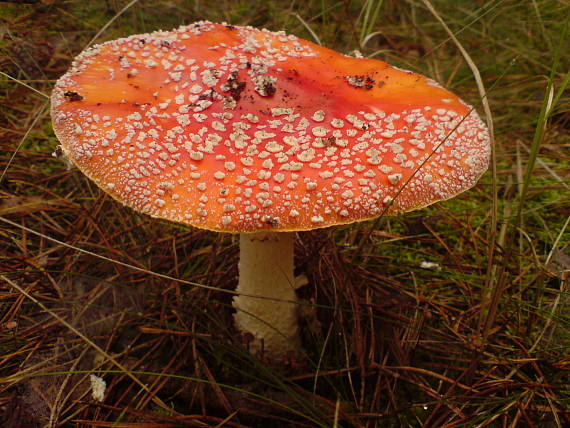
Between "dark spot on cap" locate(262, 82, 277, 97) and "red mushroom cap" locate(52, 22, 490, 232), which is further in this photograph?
"dark spot on cap" locate(262, 82, 277, 97)

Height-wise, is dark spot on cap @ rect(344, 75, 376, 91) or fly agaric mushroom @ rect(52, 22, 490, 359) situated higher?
dark spot on cap @ rect(344, 75, 376, 91)

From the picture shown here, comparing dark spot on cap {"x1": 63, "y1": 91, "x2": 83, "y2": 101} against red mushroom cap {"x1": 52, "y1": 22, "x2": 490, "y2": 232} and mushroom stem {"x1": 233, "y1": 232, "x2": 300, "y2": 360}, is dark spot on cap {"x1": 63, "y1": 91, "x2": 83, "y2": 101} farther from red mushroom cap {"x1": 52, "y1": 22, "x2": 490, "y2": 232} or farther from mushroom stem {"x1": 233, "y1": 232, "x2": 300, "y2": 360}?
mushroom stem {"x1": 233, "y1": 232, "x2": 300, "y2": 360}

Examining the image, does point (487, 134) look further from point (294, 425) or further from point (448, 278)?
point (294, 425)

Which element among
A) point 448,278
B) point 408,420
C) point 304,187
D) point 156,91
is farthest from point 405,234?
point 156,91

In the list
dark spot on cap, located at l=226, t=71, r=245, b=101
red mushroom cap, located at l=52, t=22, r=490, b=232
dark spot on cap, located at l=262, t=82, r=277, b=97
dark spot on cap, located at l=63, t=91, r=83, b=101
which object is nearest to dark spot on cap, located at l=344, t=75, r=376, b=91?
red mushroom cap, located at l=52, t=22, r=490, b=232

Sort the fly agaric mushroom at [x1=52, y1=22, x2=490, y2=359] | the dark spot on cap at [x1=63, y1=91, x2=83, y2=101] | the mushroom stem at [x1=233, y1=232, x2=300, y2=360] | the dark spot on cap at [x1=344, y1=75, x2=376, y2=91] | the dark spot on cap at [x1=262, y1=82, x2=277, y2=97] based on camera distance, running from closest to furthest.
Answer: the fly agaric mushroom at [x1=52, y1=22, x2=490, y2=359], the dark spot on cap at [x1=63, y1=91, x2=83, y2=101], the dark spot on cap at [x1=262, y1=82, x2=277, y2=97], the dark spot on cap at [x1=344, y1=75, x2=376, y2=91], the mushroom stem at [x1=233, y1=232, x2=300, y2=360]

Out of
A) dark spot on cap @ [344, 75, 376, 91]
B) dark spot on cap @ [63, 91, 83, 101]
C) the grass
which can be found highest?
dark spot on cap @ [344, 75, 376, 91]
